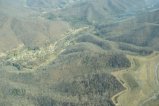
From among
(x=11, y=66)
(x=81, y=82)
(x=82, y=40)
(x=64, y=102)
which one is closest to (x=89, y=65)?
(x=81, y=82)

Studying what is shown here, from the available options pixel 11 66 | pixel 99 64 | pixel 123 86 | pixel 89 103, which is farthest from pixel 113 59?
pixel 11 66

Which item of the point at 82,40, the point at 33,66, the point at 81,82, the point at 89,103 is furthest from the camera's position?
the point at 82,40

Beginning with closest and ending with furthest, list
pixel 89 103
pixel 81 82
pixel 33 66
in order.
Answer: pixel 89 103 → pixel 81 82 → pixel 33 66

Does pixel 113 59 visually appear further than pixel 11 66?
No

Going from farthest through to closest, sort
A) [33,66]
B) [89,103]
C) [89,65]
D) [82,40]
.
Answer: [82,40]
[33,66]
[89,65]
[89,103]

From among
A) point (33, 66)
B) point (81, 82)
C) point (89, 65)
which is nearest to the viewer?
point (81, 82)

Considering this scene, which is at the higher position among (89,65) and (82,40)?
(82,40)

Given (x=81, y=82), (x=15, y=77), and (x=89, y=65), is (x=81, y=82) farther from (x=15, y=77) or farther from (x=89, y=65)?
(x=15, y=77)

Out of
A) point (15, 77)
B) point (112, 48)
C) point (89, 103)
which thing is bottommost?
point (89, 103)

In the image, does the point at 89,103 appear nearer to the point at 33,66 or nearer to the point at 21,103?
the point at 21,103
